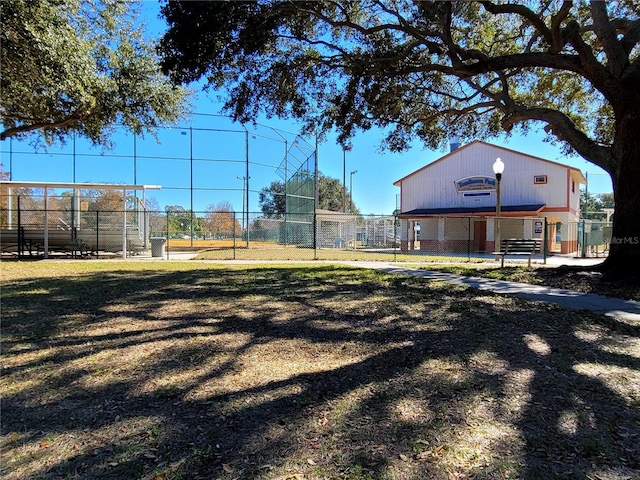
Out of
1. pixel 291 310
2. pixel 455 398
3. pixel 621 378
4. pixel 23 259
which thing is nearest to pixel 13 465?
pixel 455 398

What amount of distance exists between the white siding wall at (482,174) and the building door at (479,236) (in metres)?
1.37

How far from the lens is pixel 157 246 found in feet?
59.1


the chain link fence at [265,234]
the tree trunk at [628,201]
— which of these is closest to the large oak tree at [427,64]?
the tree trunk at [628,201]

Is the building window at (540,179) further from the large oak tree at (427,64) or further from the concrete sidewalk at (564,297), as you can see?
the concrete sidewalk at (564,297)

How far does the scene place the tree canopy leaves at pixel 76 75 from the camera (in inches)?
314

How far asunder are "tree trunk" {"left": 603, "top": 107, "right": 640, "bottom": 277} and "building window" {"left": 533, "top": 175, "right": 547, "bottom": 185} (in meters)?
17.9

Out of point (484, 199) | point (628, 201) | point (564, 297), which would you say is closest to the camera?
point (564, 297)

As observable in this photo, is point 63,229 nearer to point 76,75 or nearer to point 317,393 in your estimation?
point 76,75

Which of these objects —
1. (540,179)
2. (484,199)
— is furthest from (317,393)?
(540,179)

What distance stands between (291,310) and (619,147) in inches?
348

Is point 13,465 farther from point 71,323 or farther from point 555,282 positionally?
point 555,282

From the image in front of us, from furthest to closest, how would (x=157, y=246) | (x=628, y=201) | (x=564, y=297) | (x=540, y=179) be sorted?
(x=540, y=179)
(x=157, y=246)
(x=628, y=201)
(x=564, y=297)

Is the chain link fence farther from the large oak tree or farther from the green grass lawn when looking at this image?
the green grass lawn

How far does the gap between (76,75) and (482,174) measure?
24.8 metres
